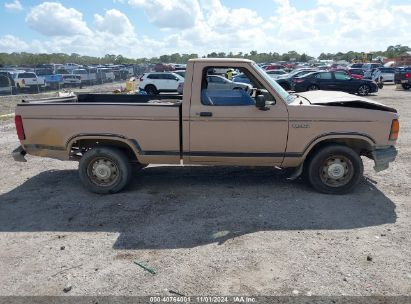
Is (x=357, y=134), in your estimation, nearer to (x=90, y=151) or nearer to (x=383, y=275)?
(x=383, y=275)

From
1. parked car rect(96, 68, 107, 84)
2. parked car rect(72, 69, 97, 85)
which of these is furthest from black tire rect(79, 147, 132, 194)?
parked car rect(96, 68, 107, 84)

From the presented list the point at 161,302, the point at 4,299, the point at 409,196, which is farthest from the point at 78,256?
the point at 409,196

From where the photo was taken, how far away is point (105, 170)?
574 cm

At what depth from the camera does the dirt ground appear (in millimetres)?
3500

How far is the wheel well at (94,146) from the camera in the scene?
18.8 ft

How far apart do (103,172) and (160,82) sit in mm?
18655

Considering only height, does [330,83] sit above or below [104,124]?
below

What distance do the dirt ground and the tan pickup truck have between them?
51cm

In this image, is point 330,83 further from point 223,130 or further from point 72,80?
point 72,80

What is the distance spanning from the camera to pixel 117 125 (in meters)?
5.45

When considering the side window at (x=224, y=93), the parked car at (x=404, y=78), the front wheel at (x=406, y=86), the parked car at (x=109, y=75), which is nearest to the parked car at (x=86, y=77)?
the parked car at (x=109, y=75)

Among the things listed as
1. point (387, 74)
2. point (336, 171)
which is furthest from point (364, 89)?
point (336, 171)

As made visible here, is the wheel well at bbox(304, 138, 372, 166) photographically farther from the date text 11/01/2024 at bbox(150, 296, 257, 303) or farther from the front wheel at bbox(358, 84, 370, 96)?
the front wheel at bbox(358, 84, 370, 96)

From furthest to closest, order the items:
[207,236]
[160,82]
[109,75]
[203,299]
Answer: [109,75]
[160,82]
[207,236]
[203,299]
